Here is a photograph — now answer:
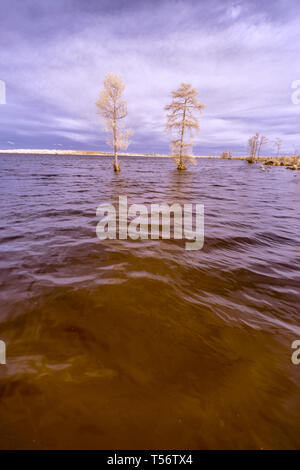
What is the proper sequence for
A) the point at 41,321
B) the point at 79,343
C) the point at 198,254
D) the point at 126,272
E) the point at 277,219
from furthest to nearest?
the point at 277,219 < the point at 198,254 < the point at 126,272 < the point at 41,321 < the point at 79,343

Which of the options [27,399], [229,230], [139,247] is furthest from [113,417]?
[229,230]

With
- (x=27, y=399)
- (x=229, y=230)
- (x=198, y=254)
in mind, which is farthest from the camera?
(x=229, y=230)

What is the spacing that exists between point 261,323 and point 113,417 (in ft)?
5.98

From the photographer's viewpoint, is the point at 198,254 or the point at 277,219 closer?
the point at 198,254

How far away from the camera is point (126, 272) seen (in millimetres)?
3072

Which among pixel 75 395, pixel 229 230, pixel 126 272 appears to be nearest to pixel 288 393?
pixel 75 395

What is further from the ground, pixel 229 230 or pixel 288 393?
pixel 229 230

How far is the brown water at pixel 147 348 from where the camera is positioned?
129 centimetres

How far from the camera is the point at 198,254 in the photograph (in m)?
3.75

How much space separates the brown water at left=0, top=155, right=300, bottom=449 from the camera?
1.29 meters

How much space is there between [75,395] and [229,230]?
482 cm

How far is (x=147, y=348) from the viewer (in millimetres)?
1852
